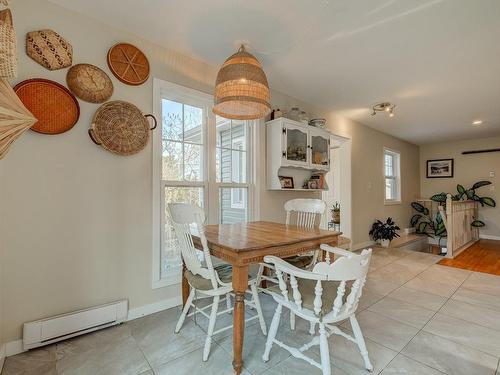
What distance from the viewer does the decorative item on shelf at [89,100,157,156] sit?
76.8 inches

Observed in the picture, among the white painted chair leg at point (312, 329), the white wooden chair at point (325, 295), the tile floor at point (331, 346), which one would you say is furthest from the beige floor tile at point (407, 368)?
the white painted chair leg at point (312, 329)

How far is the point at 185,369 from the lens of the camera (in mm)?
1530

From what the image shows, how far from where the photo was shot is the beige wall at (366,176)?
14.7 feet

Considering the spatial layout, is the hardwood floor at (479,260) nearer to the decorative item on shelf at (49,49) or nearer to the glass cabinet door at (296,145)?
the glass cabinet door at (296,145)

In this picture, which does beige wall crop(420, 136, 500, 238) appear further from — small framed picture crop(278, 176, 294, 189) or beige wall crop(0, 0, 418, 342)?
beige wall crop(0, 0, 418, 342)

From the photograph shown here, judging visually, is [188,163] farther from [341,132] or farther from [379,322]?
[341,132]

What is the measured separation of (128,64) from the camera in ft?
6.96

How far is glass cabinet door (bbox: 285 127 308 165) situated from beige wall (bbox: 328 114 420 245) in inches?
43.6

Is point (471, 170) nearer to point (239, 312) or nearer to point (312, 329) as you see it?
point (312, 329)

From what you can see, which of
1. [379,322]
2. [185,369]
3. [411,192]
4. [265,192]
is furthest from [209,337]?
[411,192]

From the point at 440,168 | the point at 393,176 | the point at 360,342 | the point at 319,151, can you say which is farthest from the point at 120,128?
the point at 440,168

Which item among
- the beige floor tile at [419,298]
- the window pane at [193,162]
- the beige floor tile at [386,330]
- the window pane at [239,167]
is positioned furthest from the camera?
the window pane at [239,167]

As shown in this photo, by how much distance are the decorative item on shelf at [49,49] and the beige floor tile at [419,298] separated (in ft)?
11.6

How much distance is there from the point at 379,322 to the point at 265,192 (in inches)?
67.2
